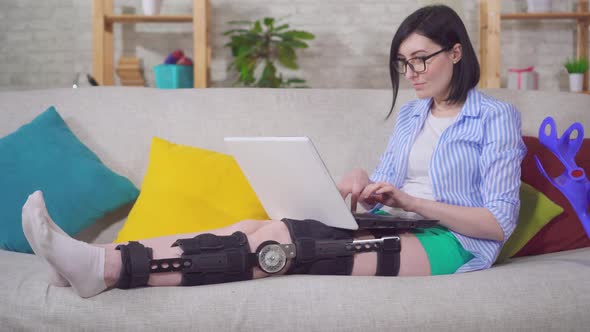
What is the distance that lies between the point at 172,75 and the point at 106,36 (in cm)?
50

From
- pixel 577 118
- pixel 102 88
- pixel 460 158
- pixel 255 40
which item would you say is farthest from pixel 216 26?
pixel 460 158

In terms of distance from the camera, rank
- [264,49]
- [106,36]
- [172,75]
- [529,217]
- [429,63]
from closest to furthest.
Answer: [429,63], [529,217], [172,75], [106,36], [264,49]

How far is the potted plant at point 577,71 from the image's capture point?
4.00m

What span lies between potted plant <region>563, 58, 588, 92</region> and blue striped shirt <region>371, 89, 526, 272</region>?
8.69 feet

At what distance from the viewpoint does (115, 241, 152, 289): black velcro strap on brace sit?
1.29 m

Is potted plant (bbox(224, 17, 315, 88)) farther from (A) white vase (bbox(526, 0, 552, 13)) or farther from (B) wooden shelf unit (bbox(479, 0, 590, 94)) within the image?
(A) white vase (bbox(526, 0, 552, 13))

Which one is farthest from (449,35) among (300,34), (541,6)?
(541,6)

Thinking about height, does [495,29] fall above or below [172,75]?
above

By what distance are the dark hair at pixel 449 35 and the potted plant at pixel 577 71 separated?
2627 millimetres

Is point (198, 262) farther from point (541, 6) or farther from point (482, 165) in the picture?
point (541, 6)

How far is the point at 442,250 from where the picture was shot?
61.1 inches

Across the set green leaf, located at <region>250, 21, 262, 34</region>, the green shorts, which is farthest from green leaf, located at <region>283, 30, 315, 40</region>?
the green shorts

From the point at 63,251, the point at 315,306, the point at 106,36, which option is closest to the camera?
the point at 63,251

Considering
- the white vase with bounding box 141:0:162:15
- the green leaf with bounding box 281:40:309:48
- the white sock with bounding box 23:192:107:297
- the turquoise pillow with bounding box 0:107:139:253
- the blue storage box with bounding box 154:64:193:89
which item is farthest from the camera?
the green leaf with bounding box 281:40:309:48
